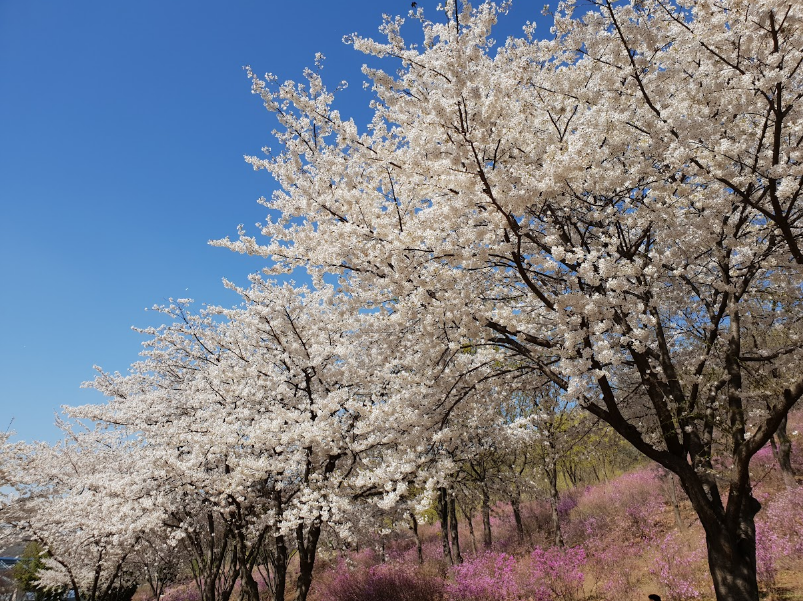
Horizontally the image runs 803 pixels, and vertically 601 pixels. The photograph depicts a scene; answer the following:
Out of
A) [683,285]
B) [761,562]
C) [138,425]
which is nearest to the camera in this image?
[683,285]

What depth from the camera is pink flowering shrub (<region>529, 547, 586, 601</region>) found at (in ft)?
32.5

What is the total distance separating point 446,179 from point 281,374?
5.74 meters

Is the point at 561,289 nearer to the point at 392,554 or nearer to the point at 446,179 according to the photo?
the point at 446,179

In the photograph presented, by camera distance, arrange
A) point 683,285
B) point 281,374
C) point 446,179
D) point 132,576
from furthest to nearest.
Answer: point 132,576, point 281,374, point 683,285, point 446,179

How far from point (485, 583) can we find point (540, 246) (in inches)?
359

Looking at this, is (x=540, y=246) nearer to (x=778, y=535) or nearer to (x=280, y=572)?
(x=280, y=572)

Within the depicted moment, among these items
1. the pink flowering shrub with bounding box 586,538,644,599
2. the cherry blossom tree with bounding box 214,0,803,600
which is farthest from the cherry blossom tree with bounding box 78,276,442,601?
the pink flowering shrub with bounding box 586,538,644,599

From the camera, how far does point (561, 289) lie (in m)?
6.51

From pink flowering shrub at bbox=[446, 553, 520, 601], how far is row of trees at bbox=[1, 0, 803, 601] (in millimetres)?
4170

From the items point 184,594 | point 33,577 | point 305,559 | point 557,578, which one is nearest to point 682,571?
point 557,578

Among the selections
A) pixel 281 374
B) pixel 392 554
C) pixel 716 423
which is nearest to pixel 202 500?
pixel 281 374

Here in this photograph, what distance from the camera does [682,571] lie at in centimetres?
984

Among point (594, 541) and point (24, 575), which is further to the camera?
point (24, 575)

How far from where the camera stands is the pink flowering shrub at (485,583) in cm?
1034
